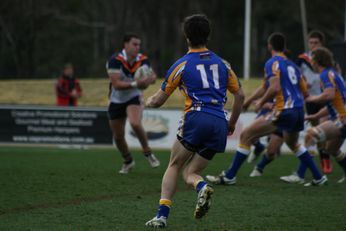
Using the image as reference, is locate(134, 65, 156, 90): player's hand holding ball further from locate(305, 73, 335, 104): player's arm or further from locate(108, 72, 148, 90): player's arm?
locate(305, 73, 335, 104): player's arm

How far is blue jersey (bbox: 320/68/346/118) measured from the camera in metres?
11.2

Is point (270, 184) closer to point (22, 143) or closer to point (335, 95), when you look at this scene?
point (335, 95)

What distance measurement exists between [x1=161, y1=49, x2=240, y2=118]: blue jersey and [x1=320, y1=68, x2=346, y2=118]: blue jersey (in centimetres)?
389

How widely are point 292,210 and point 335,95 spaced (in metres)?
2.94

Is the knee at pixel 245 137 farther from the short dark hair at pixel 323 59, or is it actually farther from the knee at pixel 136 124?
the knee at pixel 136 124

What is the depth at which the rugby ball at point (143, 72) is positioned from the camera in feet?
40.6

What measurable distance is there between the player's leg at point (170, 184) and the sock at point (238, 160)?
3.70 meters

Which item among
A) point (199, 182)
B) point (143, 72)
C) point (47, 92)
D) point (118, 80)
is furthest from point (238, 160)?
point (47, 92)

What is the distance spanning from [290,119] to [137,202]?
2893mm

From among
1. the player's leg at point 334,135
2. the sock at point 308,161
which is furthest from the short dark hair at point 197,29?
the sock at point 308,161

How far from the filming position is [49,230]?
24.0 feet

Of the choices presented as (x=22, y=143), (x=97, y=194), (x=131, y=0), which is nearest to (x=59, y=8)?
(x=131, y=0)

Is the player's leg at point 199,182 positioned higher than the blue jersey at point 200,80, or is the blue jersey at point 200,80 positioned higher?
the blue jersey at point 200,80

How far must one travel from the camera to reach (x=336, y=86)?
441 inches
